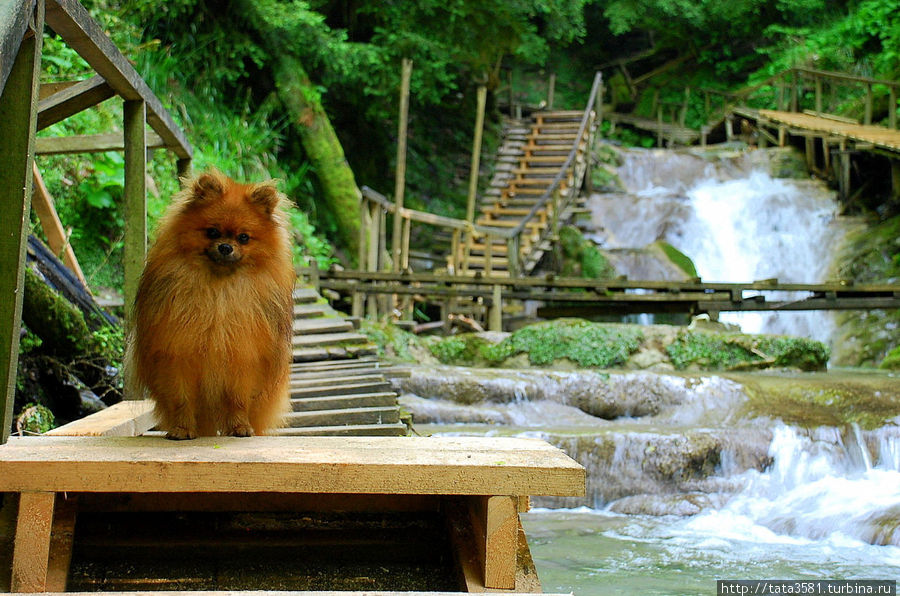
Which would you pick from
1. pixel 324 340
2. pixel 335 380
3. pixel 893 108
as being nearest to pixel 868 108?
pixel 893 108

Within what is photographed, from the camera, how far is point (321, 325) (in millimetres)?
7344

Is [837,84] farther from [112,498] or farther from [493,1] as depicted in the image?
[112,498]

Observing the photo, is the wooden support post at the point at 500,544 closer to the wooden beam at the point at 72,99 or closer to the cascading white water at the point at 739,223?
the wooden beam at the point at 72,99

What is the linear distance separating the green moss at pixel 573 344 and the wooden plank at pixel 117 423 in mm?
7168

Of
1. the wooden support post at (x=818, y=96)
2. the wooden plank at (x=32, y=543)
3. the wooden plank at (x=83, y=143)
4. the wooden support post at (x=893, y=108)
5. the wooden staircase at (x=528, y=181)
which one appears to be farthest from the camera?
the wooden support post at (x=818, y=96)

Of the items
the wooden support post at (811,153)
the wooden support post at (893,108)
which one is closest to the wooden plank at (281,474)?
the wooden support post at (893,108)

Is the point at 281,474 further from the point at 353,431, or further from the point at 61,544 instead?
the point at 353,431

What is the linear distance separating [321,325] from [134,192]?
295 centimetres

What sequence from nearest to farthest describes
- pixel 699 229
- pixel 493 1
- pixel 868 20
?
pixel 493 1, pixel 699 229, pixel 868 20

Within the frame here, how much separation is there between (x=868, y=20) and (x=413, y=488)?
71.9 feet

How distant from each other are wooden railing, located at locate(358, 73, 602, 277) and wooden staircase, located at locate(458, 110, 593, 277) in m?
0.03

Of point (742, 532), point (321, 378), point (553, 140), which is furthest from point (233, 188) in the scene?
point (553, 140)

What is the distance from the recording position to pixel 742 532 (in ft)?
21.6

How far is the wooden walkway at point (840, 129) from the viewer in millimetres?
14539
